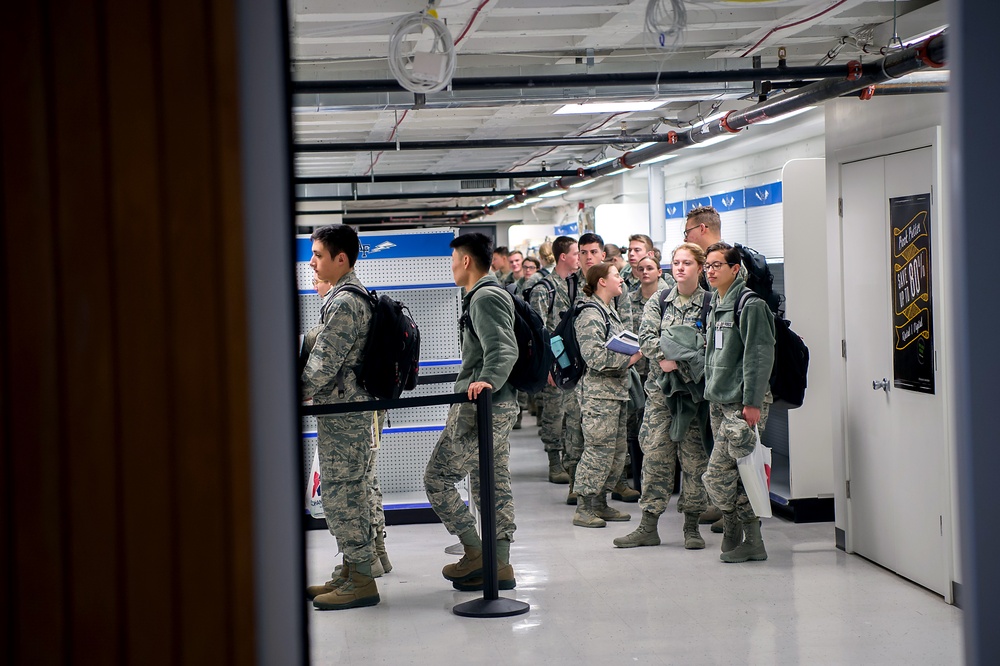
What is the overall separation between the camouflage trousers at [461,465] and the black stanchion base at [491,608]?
1.33ft

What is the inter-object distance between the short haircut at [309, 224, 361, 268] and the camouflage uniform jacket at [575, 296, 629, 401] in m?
1.91

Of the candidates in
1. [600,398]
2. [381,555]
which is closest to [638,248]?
[600,398]

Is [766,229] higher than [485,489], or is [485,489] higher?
[766,229]

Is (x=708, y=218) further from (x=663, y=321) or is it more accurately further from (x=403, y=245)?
(x=403, y=245)

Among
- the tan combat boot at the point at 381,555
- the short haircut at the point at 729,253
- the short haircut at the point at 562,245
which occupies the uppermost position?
the short haircut at the point at 562,245

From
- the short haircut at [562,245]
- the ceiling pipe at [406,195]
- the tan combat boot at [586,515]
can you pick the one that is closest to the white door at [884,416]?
the tan combat boot at [586,515]

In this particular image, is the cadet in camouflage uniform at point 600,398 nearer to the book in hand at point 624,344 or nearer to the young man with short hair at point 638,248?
the book in hand at point 624,344

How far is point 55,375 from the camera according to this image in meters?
1.48

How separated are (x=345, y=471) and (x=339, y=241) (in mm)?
1146

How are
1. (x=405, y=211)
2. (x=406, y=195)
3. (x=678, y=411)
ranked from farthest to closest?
(x=405, y=211), (x=406, y=195), (x=678, y=411)

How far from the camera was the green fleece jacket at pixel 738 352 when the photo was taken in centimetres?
500

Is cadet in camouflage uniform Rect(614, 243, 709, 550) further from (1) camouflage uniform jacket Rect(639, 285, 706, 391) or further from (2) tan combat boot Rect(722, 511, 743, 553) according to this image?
(2) tan combat boot Rect(722, 511, 743, 553)

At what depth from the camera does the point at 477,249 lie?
497 centimetres

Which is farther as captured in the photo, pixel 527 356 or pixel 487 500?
pixel 527 356
